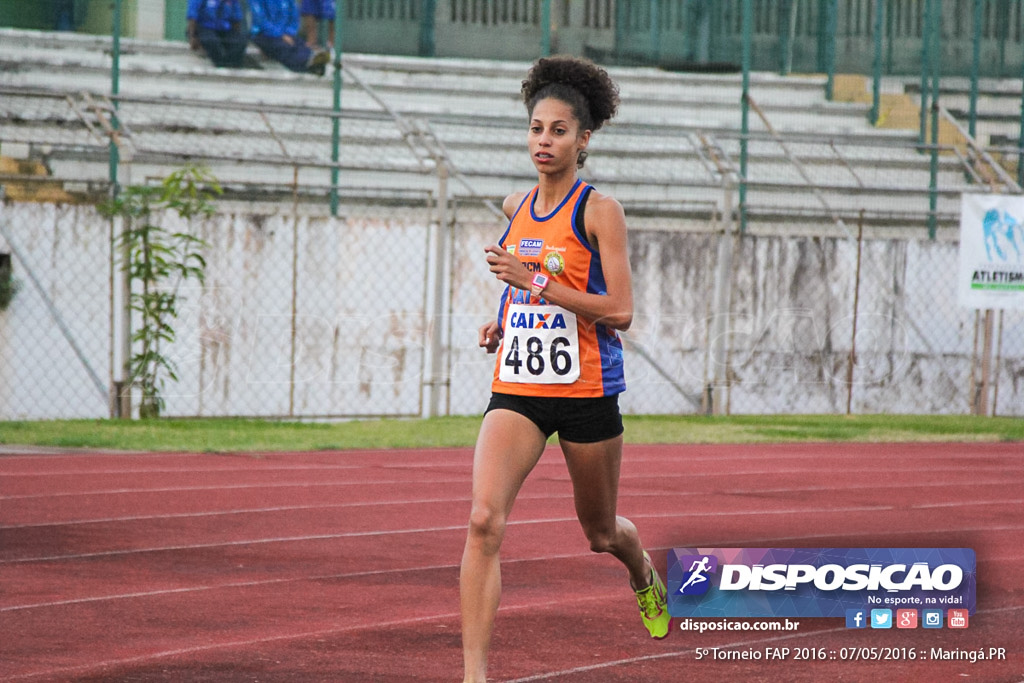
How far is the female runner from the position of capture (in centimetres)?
454

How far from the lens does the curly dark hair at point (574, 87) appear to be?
4.86m

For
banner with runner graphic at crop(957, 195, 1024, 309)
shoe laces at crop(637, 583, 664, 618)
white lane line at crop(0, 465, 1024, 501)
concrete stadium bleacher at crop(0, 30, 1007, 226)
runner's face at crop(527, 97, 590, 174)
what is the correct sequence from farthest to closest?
concrete stadium bleacher at crop(0, 30, 1007, 226)
banner with runner graphic at crop(957, 195, 1024, 309)
white lane line at crop(0, 465, 1024, 501)
shoe laces at crop(637, 583, 664, 618)
runner's face at crop(527, 97, 590, 174)

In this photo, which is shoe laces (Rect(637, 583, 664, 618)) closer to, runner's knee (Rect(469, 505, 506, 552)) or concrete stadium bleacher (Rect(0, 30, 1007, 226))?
runner's knee (Rect(469, 505, 506, 552))

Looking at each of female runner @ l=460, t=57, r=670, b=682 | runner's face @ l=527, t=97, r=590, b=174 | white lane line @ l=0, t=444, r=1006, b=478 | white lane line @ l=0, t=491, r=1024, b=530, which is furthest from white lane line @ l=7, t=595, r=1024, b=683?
white lane line @ l=0, t=444, r=1006, b=478

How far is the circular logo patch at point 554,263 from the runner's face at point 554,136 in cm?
28

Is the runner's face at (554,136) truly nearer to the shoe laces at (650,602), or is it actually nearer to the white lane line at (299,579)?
the shoe laces at (650,602)

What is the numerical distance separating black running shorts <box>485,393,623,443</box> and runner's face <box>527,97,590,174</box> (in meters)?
0.73

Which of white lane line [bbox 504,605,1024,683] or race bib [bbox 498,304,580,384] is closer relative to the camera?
race bib [bbox 498,304,580,384]

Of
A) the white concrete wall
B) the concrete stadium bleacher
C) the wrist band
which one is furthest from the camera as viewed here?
the concrete stadium bleacher

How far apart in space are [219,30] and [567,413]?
14528mm

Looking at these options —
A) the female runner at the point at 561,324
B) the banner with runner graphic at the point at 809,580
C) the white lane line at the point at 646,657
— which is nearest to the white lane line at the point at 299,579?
the banner with runner graphic at the point at 809,580

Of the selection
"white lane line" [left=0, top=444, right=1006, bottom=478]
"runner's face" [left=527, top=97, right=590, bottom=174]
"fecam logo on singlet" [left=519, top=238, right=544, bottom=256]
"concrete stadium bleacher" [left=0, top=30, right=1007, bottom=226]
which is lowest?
"white lane line" [left=0, top=444, right=1006, bottom=478]

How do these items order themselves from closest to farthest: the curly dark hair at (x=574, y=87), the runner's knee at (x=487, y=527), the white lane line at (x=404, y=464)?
1. the runner's knee at (x=487, y=527)
2. the curly dark hair at (x=574, y=87)
3. the white lane line at (x=404, y=464)

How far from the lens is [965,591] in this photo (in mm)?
5520
